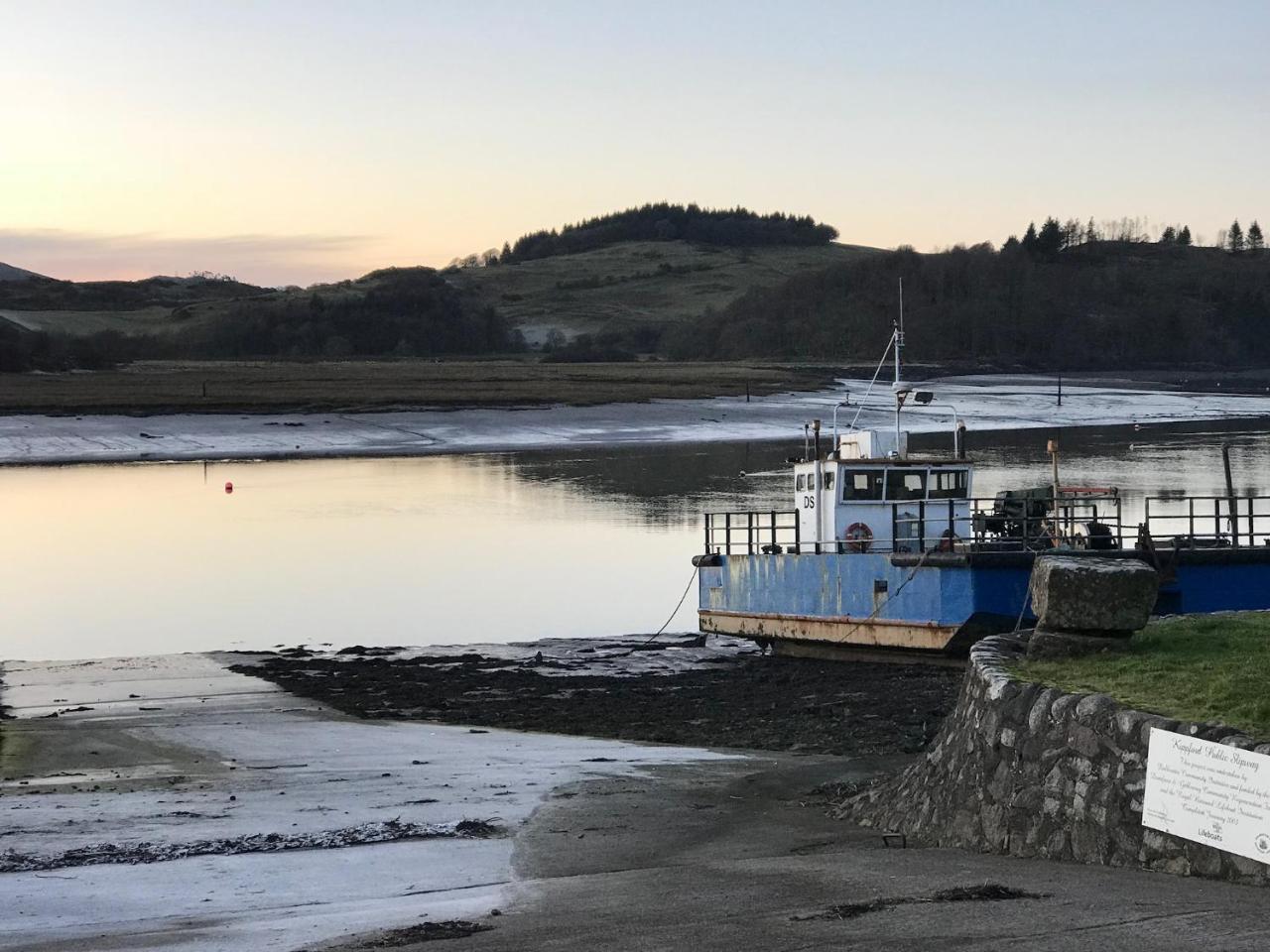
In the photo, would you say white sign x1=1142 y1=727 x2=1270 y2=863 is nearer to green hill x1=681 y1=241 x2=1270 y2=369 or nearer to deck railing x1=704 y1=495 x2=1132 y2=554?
deck railing x1=704 y1=495 x2=1132 y2=554

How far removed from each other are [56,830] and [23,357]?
106 m

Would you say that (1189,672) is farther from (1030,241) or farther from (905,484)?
(1030,241)

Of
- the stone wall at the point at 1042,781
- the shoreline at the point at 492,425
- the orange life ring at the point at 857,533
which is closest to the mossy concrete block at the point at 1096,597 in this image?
the stone wall at the point at 1042,781

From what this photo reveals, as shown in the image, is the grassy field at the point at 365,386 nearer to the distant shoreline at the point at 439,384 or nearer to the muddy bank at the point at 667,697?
the distant shoreline at the point at 439,384

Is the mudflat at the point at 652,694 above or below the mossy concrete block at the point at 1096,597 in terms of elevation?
below

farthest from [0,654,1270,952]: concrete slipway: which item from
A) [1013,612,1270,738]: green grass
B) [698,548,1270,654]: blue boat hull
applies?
[698,548,1270,654]: blue boat hull

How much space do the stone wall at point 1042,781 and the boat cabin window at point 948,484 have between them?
44.7 feet

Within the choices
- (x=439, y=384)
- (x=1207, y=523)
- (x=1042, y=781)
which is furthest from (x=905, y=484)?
(x=439, y=384)

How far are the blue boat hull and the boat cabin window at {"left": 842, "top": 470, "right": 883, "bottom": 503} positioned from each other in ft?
3.82

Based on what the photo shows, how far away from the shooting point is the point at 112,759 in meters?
17.7

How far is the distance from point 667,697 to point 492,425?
6149 centimetres

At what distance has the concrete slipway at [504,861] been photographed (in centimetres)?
914

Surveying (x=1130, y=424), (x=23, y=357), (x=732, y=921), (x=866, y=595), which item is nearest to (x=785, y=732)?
(x=866, y=595)

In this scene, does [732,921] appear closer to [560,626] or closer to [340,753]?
[340,753]
